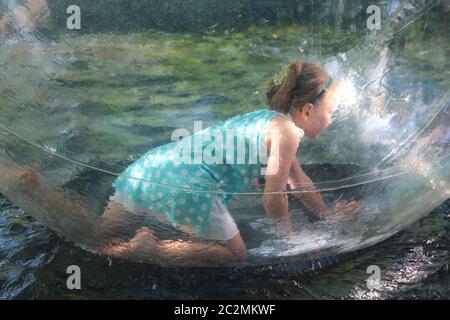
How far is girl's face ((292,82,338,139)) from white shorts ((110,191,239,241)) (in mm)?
450

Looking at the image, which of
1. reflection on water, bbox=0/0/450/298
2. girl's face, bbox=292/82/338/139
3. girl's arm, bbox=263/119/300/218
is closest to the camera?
girl's arm, bbox=263/119/300/218

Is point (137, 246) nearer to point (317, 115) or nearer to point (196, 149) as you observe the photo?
point (196, 149)

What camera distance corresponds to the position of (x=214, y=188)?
6.51 feet

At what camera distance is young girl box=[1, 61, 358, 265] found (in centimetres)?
198

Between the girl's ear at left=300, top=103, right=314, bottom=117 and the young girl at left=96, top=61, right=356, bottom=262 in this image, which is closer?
the young girl at left=96, top=61, right=356, bottom=262

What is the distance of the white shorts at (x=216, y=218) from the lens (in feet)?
6.52

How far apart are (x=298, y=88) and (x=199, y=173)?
51 centimetres

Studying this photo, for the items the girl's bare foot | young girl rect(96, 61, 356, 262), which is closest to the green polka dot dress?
young girl rect(96, 61, 356, 262)

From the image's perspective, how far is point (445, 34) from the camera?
229 cm

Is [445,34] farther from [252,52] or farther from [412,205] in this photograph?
[252,52]

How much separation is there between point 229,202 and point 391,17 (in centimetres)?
121

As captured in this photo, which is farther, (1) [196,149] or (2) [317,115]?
(2) [317,115]

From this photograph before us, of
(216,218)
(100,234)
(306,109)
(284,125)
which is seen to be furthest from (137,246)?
(306,109)

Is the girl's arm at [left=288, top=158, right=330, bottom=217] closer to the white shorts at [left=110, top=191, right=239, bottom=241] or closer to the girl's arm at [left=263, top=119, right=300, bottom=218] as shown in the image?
the girl's arm at [left=263, top=119, right=300, bottom=218]
